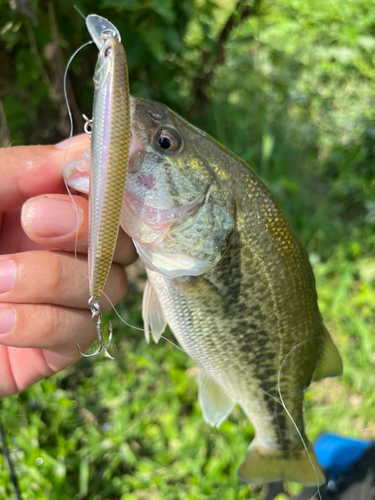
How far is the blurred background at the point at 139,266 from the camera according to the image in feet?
6.27

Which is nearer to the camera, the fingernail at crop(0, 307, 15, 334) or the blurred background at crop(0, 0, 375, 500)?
the fingernail at crop(0, 307, 15, 334)

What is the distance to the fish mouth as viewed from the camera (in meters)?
1.02

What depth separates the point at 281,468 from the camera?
1.50 metres

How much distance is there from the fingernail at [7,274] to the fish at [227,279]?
33 centimetres

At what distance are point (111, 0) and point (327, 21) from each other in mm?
2331

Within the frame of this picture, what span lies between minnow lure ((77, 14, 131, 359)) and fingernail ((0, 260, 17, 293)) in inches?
15.2

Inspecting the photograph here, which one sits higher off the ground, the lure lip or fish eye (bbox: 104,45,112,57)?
the lure lip

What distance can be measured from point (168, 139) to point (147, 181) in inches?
5.5

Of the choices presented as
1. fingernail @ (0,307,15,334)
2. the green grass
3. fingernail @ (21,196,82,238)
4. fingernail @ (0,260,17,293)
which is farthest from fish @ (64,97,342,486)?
the green grass

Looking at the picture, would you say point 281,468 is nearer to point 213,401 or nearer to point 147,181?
point 213,401

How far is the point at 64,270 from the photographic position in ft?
3.81

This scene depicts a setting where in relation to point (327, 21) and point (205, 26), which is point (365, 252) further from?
point (205, 26)

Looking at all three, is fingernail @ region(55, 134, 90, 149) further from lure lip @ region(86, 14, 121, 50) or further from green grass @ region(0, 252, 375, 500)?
green grass @ region(0, 252, 375, 500)

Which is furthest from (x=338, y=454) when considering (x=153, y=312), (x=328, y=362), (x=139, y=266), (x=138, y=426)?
(x=139, y=266)
